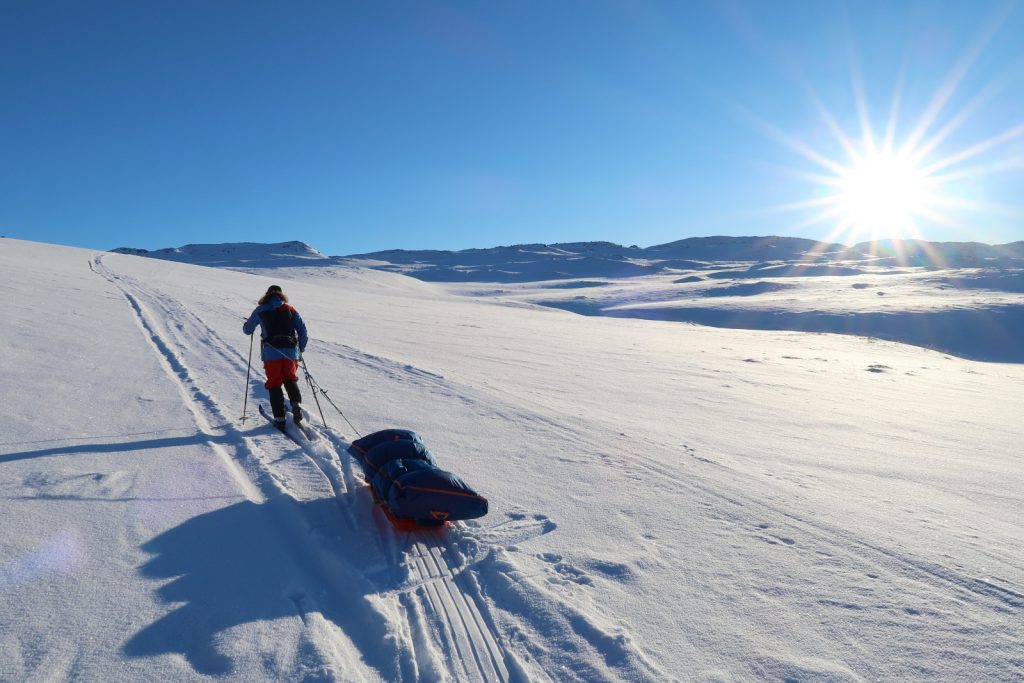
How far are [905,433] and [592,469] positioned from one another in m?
5.07

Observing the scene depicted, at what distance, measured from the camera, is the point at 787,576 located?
3697mm

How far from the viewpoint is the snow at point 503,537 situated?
9.47ft

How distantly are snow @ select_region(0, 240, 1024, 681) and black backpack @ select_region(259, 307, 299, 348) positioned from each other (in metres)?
0.95

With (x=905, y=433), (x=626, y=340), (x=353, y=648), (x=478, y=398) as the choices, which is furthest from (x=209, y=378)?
(x=626, y=340)

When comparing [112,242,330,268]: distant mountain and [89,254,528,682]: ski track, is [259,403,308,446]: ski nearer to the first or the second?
[89,254,528,682]: ski track

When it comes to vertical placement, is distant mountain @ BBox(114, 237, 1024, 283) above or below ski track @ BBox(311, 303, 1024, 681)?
above

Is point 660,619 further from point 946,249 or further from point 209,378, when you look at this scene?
point 946,249

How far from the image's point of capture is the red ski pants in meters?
6.45

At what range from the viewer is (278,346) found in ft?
21.1

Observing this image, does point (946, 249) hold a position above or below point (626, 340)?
above

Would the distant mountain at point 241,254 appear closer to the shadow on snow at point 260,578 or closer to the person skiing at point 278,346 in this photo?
the person skiing at point 278,346

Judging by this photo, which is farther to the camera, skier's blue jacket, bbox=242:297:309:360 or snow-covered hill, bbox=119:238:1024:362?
snow-covered hill, bbox=119:238:1024:362

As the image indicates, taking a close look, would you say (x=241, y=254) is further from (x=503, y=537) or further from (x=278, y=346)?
(x=503, y=537)

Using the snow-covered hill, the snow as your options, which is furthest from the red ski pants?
the snow-covered hill
